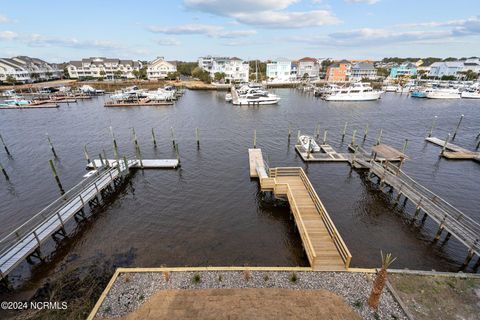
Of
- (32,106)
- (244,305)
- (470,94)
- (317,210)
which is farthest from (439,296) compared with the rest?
(470,94)

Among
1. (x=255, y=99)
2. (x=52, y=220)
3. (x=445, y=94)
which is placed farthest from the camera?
(x=445, y=94)

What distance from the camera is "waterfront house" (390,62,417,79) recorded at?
12094 cm

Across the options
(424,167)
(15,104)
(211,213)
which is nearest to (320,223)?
(211,213)

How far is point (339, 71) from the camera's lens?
356 feet

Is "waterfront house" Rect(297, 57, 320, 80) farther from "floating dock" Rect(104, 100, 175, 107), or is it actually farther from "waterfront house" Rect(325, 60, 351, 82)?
"floating dock" Rect(104, 100, 175, 107)

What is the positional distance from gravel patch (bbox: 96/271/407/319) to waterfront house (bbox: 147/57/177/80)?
369 ft

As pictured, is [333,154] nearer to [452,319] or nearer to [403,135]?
[403,135]

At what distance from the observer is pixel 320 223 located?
1450 cm

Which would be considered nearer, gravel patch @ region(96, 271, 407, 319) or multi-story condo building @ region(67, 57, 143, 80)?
gravel patch @ region(96, 271, 407, 319)

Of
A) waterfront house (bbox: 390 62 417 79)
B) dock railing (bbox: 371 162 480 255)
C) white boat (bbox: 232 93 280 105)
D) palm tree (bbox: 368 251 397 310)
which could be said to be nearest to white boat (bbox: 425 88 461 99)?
white boat (bbox: 232 93 280 105)

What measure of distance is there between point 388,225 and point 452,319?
881 centimetres

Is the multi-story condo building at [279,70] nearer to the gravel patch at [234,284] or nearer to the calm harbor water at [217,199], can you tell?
the calm harbor water at [217,199]

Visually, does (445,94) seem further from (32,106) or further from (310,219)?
(32,106)

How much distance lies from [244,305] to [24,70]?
12723 cm
